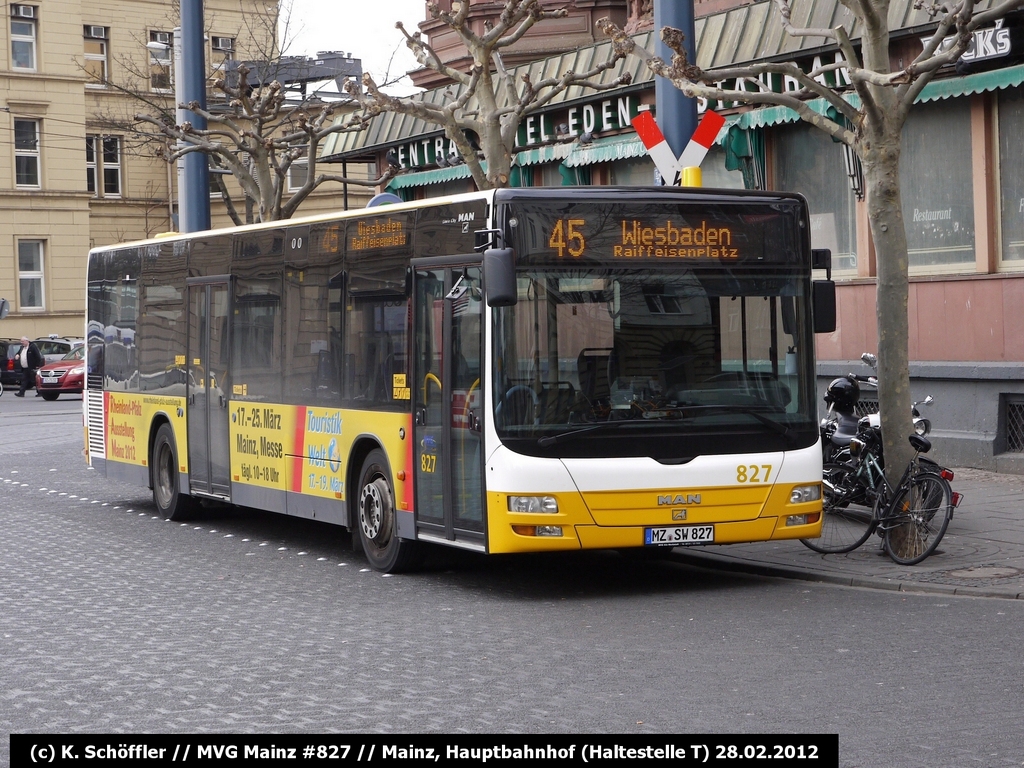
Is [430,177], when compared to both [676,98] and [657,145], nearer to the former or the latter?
[676,98]

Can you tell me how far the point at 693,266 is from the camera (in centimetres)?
1043

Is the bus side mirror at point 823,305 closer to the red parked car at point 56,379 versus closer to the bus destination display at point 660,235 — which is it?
the bus destination display at point 660,235

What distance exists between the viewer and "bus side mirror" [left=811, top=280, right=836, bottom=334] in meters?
10.9

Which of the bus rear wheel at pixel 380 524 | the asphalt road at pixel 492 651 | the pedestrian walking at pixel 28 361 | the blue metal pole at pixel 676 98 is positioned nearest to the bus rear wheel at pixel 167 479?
the asphalt road at pixel 492 651

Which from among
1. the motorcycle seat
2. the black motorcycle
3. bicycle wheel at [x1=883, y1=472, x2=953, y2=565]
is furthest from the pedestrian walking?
bicycle wheel at [x1=883, y1=472, x2=953, y2=565]

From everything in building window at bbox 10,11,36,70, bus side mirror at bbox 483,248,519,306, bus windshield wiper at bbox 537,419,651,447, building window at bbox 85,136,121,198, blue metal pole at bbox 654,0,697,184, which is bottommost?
bus windshield wiper at bbox 537,419,651,447

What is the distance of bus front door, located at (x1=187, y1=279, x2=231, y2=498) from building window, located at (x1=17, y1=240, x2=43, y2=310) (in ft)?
142

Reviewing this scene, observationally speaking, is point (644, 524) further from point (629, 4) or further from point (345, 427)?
point (629, 4)

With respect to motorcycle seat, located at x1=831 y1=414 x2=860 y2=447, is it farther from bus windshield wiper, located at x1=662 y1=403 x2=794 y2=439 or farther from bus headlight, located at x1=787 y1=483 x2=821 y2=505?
bus windshield wiper, located at x1=662 y1=403 x2=794 y2=439

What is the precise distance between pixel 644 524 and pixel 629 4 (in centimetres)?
1537

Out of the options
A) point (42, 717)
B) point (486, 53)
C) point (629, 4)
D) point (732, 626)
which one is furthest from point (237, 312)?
point (629, 4)

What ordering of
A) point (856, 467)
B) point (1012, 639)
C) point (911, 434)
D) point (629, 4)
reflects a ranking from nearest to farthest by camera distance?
point (1012, 639) < point (911, 434) < point (856, 467) < point (629, 4)

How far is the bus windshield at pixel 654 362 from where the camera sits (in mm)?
10047
